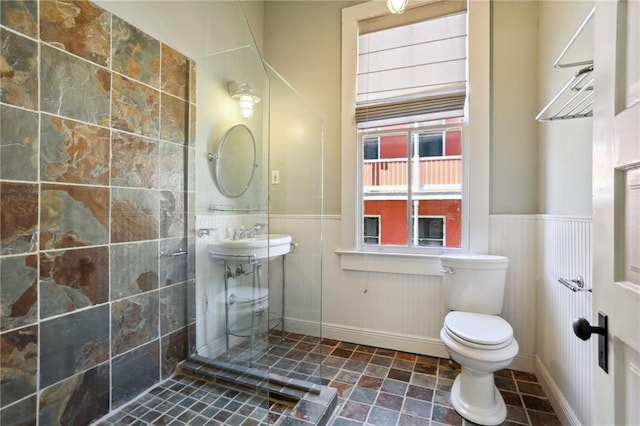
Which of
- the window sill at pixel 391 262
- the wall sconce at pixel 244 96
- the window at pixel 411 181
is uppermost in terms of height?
the wall sconce at pixel 244 96

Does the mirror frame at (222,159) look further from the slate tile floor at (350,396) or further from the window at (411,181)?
the slate tile floor at (350,396)

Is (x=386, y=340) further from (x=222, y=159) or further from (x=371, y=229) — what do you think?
(x=222, y=159)

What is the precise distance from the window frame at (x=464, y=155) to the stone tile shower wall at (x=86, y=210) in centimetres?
120

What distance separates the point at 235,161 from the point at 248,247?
2.02ft

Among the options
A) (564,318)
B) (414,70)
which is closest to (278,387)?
(564,318)

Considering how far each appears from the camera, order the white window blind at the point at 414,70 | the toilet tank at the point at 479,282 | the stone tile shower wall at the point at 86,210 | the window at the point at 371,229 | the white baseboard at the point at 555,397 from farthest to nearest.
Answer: the window at the point at 371,229 → the white window blind at the point at 414,70 → the toilet tank at the point at 479,282 → the white baseboard at the point at 555,397 → the stone tile shower wall at the point at 86,210

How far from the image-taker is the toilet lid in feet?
4.74

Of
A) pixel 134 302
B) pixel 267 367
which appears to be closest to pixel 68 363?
pixel 134 302

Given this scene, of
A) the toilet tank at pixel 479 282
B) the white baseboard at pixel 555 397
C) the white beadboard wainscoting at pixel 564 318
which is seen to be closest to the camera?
the white beadboard wainscoting at pixel 564 318

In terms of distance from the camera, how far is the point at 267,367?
181cm

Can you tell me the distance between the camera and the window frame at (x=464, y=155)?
2.04 metres

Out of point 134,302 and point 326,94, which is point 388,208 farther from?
point 134,302

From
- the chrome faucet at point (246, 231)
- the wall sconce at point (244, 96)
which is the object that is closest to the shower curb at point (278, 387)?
the chrome faucet at point (246, 231)

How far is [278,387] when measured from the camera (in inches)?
64.7
